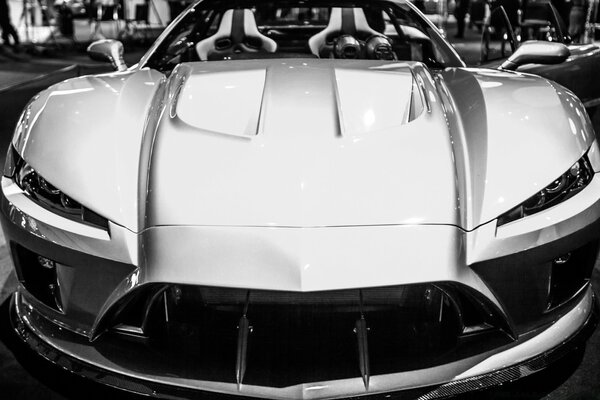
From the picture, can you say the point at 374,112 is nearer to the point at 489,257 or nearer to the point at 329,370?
the point at 489,257

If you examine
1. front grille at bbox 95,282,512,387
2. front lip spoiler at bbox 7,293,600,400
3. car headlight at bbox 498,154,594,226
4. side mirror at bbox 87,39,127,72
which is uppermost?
side mirror at bbox 87,39,127,72

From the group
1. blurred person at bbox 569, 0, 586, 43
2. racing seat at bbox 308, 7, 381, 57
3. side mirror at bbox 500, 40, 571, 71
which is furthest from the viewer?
blurred person at bbox 569, 0, 586, 43

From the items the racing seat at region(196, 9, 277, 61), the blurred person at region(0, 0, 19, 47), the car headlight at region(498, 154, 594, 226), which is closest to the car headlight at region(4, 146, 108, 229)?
the car headlight at region(498, 154, 594, 226)

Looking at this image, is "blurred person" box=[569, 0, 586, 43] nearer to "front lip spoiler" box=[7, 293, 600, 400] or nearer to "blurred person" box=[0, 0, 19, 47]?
"front lip spoiler" box=[7, 293, 600, 400]

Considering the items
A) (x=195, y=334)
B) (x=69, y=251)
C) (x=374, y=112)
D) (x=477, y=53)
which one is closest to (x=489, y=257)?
(x=374, y=112)

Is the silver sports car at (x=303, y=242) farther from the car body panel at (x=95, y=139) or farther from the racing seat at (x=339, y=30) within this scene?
the racing seat at (x=339, y=30)

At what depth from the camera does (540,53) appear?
2537 millimetres

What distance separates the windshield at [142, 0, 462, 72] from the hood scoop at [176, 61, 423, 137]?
67 cm

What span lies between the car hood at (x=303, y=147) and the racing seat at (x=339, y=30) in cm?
91

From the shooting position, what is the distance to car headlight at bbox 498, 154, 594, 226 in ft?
5.16

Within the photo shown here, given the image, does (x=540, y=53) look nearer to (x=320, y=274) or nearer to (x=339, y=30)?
(x=339, y=30)

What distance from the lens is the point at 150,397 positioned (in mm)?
1463

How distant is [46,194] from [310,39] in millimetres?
1657

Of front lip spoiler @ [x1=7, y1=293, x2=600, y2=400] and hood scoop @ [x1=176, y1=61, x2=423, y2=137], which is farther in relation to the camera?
hood scoop @ [x1=176, y1=61, x2=423, y2=137]
